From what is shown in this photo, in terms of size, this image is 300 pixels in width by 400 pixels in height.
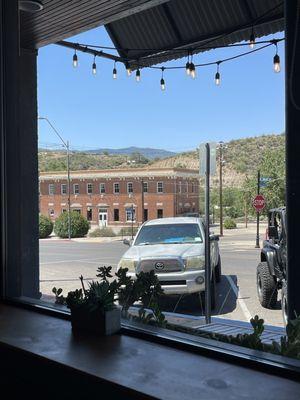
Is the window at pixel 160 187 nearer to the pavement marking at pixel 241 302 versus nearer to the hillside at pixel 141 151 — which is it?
the hillside at pixel 141 151

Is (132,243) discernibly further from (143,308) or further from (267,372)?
(267,372)

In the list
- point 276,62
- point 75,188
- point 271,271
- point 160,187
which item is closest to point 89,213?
point 75,188

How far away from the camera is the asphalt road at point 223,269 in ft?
18.3

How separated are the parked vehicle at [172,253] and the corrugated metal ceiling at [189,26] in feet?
7.00

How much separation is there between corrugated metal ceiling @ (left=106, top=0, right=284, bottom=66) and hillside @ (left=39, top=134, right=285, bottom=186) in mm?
1094

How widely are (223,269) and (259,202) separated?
6287 mm

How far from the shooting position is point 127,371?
154 cm

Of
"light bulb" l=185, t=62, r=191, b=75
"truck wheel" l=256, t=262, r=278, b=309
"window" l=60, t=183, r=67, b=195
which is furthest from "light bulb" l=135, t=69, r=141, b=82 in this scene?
"truck wheel" l=256, t=262, r=278, b=309

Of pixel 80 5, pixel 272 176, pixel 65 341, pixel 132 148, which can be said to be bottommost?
pixel 65 341

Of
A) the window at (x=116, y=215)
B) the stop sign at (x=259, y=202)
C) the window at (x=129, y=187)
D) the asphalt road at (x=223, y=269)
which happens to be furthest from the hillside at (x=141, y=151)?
the window at (x=116, y=215)

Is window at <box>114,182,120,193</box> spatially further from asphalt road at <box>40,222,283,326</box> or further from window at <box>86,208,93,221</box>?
asphalt road at <box>40,222,283,326</box>

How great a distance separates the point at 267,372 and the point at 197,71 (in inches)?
127

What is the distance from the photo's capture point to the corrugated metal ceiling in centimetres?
385

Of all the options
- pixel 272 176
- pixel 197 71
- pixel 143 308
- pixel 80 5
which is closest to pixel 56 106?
pixel 80 5
